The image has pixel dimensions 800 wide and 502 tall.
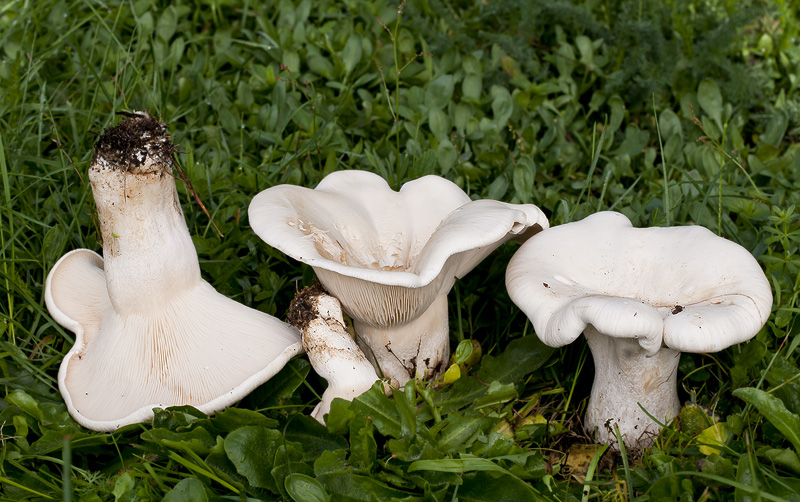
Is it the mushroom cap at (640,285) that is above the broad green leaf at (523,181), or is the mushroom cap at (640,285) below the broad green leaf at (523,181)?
above

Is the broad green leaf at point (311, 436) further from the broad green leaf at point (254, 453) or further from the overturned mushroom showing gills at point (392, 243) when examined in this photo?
the overturned mushroom showing gills at point (392, 243)

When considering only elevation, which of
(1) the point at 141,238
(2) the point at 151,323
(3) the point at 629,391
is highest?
(1) the point at 141,238

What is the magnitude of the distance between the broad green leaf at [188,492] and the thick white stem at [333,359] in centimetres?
49

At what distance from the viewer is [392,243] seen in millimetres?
2980

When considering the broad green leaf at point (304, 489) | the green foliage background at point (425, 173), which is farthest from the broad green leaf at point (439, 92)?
the broad green leaf at point (304, 489)

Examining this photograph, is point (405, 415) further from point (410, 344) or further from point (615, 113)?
point (615, 113)

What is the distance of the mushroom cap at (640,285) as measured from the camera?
7.16 ft

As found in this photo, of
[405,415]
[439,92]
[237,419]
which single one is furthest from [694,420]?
[439,92]

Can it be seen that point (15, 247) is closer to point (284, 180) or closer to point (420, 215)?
→ point (284, 180)

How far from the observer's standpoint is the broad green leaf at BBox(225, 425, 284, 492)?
7.48 feet

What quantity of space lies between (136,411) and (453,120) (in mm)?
2429

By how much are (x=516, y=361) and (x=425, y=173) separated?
1181mm

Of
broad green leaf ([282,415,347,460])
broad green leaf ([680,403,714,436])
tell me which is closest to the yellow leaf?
broad green leaf ([282,415,347,460])

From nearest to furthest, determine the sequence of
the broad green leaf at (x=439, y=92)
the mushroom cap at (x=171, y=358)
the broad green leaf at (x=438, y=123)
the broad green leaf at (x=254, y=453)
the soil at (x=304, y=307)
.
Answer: the broad green leaf at (x=254, y=453), the mushroom cap at (x=171, y=358), the soil at (x=304, y=307), the broad green leaf at (x=438, y=123), the broad green leaf at (x=439, y=92)
